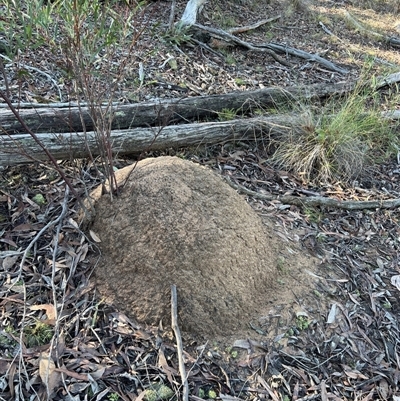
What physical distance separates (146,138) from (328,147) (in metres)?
1.62

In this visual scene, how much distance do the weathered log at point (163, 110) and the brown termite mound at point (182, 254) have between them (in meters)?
0.46

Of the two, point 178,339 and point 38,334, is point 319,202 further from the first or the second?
point 38,334

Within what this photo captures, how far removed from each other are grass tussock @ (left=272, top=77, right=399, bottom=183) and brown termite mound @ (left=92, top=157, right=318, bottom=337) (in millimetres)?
1420

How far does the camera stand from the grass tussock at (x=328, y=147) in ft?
12.2

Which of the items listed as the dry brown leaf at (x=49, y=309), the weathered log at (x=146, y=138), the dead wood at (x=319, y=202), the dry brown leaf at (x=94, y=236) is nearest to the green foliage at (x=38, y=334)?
the dry brown leaf at (x=49, y=309)

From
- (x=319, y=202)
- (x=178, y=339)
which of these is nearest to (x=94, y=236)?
(x=178, y=339)

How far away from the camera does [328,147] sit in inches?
149

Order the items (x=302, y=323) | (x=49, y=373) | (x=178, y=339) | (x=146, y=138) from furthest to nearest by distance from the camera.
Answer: (x=146, y=138) → (x=302, y=323) → (x=178, y=339) → (x=49, y=373)

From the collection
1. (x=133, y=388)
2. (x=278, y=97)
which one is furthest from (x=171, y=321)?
(x=278, y=97)

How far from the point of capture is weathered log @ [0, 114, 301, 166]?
272cm

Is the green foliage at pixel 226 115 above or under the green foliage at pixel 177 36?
under

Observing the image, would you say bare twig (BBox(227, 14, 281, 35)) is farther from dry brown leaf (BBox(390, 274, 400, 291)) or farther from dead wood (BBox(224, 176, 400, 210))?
dry brown leaf (BBox(390, 274, 400, 291))

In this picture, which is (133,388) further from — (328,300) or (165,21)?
(165,21)

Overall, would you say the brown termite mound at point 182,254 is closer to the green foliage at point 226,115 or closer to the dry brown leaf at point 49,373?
the dry brown leaf at point 49,373
